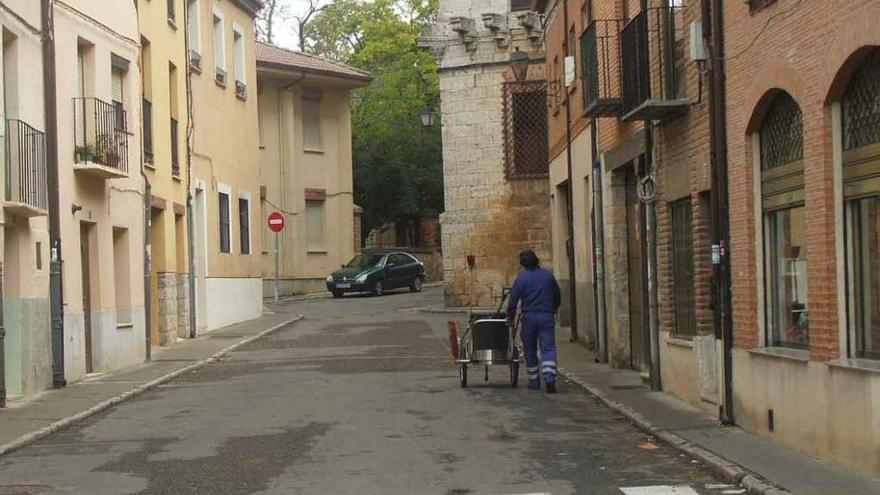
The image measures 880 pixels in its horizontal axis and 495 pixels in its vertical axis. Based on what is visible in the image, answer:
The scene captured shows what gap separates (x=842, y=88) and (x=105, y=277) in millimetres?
13619

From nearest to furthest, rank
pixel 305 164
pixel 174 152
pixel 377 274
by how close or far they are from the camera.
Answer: pixel 174 152
pixel 377 274
pixel 305 164

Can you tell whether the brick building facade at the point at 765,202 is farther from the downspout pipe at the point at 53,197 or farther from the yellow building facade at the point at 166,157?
the yellow building facade at the point at 166,157

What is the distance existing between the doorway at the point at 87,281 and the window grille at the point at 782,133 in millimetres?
11522

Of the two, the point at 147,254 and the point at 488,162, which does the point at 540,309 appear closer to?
the point at 147,254

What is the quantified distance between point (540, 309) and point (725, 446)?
16.5 feet

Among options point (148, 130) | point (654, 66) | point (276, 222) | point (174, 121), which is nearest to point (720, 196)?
point (654, 66)

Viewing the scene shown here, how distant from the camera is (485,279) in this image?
32.4 metres

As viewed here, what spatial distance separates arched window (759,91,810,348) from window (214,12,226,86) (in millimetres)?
20712

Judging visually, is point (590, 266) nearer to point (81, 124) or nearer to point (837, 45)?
point (81, 124)

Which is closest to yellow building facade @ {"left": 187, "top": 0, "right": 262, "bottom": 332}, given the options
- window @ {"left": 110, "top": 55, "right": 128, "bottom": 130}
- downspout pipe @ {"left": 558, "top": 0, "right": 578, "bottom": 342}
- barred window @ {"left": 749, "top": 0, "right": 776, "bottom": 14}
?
window @ {"left": 110, "top": 55, "right": 128, "bottom": 130}

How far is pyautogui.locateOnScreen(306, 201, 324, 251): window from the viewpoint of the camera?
141ft

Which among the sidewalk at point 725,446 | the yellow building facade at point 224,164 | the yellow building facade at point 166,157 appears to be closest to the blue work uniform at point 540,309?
the sidewalk at point 725,446

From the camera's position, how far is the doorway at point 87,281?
744 inches

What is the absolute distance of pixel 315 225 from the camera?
43.4 m
